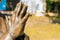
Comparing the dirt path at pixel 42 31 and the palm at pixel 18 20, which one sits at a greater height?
the palm at pixel 18 20

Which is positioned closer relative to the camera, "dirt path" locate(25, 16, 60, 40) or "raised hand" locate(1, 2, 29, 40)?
"raised hand" locate(1, 2, 29, 40)

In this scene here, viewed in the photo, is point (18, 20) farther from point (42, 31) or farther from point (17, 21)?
point (42, 31)

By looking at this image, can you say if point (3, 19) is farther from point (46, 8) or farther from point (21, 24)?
Answer: point (46, 8)

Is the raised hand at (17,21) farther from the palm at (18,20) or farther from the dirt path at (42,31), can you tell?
the dirt path at (42,31)

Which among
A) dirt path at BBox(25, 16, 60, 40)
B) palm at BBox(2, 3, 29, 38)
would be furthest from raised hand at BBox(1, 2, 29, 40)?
dirt path at BBox(25, 16, 60, 40)

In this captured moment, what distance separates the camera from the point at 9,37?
1.80 m

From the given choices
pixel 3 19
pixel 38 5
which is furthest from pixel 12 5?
pixel 3 19

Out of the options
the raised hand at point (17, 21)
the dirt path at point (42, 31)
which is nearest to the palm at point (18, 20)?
the raised hand at point (17, 21)

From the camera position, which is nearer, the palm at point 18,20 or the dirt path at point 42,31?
the palm at point 18,20

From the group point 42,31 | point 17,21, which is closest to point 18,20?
point 17,21

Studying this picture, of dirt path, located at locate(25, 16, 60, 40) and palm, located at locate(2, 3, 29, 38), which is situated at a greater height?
palm, located at locate(2, 3, 29, 38)

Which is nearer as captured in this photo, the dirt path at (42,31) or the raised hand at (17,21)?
the raised hand at (17,21)

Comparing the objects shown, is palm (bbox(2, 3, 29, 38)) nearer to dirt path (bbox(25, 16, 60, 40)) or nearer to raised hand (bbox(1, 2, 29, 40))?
raised hand (bbox(1, 2, 29, 40))

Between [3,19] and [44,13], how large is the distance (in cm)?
1047
